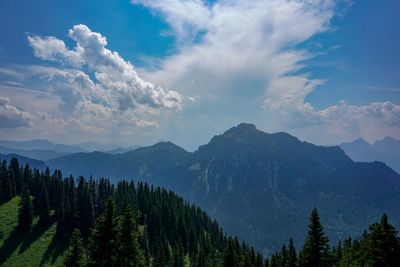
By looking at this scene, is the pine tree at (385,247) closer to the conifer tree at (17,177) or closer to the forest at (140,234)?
the forest at (140,234)

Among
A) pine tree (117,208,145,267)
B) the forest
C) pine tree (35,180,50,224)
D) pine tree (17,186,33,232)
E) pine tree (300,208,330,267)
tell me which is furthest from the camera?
pine tree (35,180,50,224)

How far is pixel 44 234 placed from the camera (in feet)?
422

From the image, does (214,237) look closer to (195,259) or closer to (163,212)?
(163,212)

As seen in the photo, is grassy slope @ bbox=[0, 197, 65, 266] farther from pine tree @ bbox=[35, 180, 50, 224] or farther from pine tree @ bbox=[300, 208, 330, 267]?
pine tree @ bbox=[300, 208, 330, 267]

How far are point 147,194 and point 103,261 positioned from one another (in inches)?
6277

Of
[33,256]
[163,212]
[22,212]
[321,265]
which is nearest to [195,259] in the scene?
[163,212]

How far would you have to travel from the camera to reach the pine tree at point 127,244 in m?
37.2

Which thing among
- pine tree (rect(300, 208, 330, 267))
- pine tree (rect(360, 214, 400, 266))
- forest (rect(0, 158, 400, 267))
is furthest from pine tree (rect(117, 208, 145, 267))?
pine tree (rect(360, 214, 400, 266))

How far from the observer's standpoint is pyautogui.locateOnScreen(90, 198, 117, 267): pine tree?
35125 mm

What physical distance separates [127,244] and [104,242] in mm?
3124

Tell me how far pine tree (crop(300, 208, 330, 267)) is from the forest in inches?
1.7

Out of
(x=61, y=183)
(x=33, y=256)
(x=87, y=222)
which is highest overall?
(x=61, y=183)

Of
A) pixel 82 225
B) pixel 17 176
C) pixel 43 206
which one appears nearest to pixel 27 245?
pixel 43 206

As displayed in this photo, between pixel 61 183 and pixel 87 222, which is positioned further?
pixel 61 183
